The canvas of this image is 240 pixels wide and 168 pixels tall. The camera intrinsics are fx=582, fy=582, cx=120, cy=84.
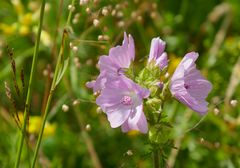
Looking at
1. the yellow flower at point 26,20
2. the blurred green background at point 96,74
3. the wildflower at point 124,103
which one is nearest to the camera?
the wildflower at point 124,103

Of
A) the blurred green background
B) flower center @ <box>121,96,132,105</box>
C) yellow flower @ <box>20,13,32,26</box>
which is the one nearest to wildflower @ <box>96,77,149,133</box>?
flower center @ <box>121,96,132,105</box>

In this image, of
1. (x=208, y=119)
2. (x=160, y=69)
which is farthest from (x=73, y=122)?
(x=160, y=69)

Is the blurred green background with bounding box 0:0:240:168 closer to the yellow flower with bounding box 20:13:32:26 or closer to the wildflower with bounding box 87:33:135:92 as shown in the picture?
the yellow flower with bounding box 20:13:32:26

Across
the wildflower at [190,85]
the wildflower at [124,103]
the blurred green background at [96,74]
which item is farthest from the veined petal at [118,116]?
the blurred green background at [96,74]

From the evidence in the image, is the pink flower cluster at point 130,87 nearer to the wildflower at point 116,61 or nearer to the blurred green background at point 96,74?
the wildflower at point 116,61

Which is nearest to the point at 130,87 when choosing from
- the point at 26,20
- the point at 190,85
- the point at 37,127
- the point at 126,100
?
the point at 126,100
